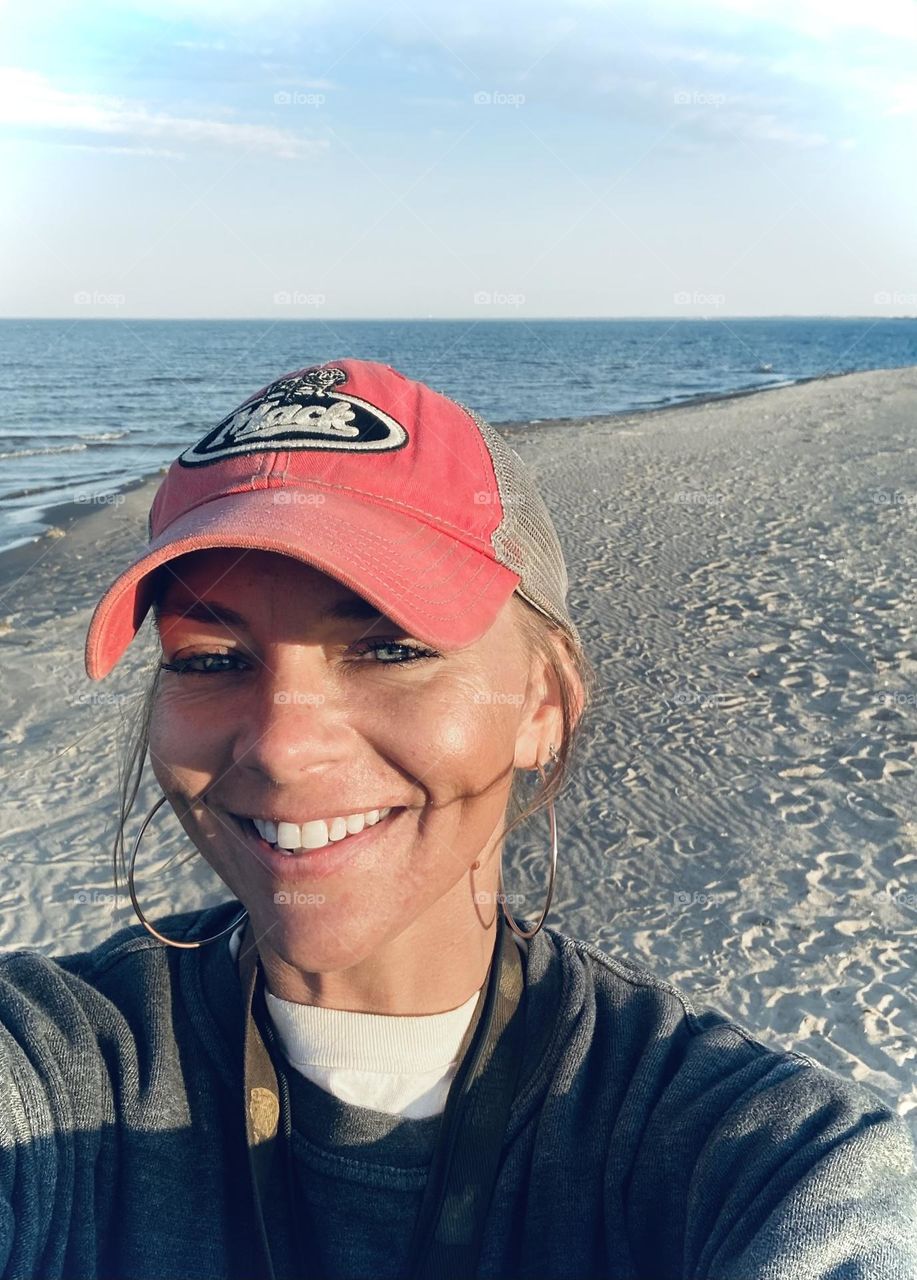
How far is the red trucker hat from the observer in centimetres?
132

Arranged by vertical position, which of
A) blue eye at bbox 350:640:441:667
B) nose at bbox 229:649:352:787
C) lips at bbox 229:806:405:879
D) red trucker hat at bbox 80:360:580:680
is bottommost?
lips at bbox 229:806:405:879

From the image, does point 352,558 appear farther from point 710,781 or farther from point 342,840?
point 710,781

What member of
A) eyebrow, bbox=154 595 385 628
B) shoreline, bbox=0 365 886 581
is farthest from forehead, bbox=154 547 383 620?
shoreline, bbox=0 365 886 581

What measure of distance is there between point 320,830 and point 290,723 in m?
0.16

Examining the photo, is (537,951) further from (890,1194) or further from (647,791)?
(647,791)

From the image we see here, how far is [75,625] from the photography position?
8125 mm

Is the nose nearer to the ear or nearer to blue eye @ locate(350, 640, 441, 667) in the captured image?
blue eye @ locate(350, 640, 441, 667)

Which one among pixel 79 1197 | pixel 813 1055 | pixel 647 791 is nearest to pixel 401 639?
pixel 79 1197

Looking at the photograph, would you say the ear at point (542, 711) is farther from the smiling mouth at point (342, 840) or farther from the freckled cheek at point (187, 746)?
the freckled cheek at point (187, 746)

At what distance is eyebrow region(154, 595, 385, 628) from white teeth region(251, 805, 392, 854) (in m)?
0.25

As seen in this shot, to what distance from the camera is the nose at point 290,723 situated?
4.17 feet

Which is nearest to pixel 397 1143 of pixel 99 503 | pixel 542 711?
pixel 542 711

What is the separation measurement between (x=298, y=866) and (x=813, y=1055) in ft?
8.17

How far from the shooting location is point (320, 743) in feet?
4.20
